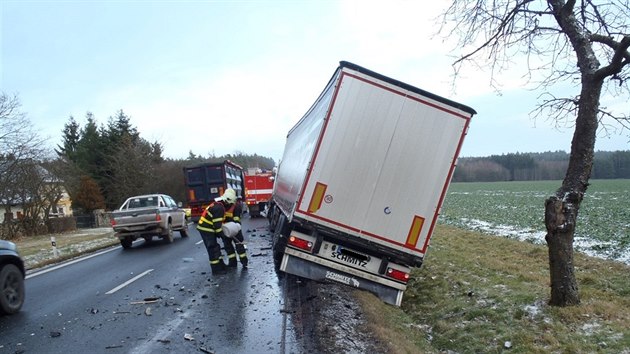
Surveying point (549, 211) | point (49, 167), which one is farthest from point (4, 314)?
point (49, 167)

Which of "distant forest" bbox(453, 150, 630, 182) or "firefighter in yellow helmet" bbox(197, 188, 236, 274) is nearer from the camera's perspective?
"firefighter in yellow helmet" bbox(197, 188, 236, 274)

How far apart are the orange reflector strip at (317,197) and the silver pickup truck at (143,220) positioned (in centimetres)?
1055

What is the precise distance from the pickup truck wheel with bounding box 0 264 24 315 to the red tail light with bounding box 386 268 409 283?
19.2ft

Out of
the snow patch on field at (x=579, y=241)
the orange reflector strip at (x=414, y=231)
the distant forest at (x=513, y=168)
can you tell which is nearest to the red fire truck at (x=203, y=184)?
the snow patch on field at (x=579, y=241)

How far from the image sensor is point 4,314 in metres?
7.35

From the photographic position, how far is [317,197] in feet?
23.7

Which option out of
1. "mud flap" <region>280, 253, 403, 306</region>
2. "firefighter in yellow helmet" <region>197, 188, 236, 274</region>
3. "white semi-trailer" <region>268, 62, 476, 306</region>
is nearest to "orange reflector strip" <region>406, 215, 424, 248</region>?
"white semi-trailer" <region>268, 62, 476, 306</region>

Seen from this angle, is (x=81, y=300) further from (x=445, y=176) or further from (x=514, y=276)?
(x=514, y=276)

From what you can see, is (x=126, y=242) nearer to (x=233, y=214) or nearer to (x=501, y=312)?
(x=233, y=214)

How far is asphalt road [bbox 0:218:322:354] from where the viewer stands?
227 inches

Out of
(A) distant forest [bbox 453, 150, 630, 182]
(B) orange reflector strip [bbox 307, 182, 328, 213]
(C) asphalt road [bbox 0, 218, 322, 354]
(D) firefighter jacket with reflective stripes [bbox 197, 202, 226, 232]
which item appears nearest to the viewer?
(C) asphalt road [bbox 0, 218, 322, 354]

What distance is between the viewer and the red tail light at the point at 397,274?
7.60 meters

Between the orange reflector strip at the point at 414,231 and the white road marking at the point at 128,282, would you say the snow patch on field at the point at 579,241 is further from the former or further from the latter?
the white road marking at the point at 128,282

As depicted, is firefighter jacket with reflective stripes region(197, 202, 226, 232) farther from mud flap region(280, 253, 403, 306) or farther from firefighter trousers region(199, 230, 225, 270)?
mud flap region(280, 253, 403, 306)
